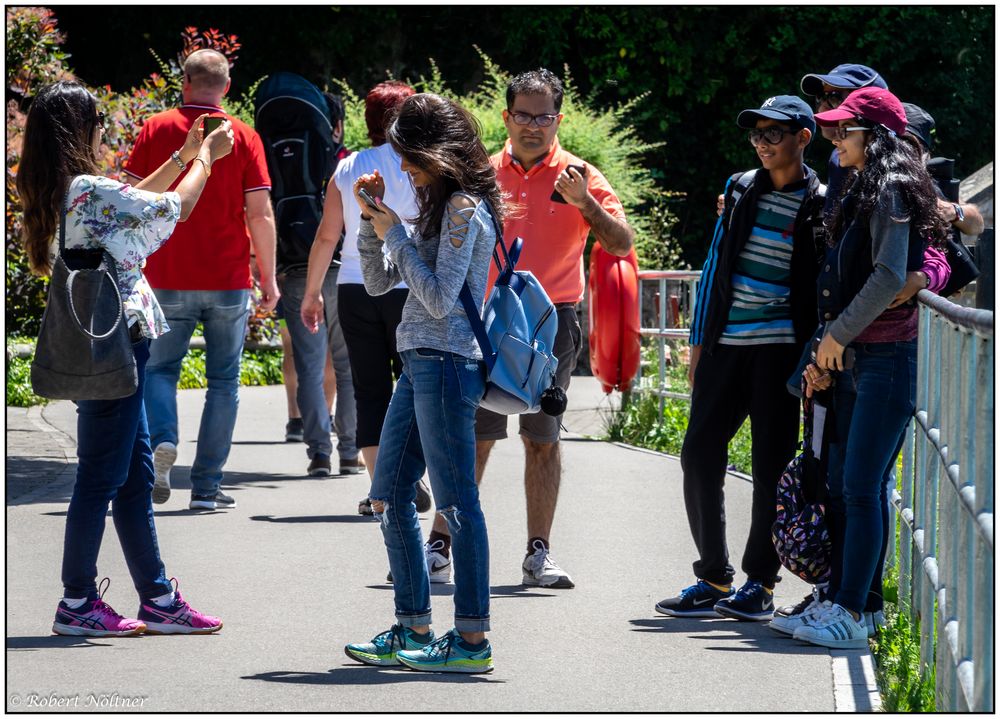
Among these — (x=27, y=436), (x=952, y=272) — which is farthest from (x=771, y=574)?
(x=27, y=436)

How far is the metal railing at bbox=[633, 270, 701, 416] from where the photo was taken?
10.7m

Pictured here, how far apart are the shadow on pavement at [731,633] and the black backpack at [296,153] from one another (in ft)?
13.7

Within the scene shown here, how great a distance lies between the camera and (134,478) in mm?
5203

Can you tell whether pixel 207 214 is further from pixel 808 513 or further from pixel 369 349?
pixel 808 513

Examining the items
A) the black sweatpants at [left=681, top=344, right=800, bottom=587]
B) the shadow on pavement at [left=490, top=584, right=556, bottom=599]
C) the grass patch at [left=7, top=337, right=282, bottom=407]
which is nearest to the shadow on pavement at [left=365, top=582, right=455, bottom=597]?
the shadow on pavement at [left=490, top=584, right=556, bottom=599]

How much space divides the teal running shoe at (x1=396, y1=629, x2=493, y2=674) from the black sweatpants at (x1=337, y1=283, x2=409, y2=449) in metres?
2.03

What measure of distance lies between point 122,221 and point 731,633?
2.53 m

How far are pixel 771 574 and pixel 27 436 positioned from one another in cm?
599

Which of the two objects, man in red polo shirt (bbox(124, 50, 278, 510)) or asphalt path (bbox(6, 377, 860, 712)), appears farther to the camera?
man in red polo shirt (bbox(124, 50, 278, 510))

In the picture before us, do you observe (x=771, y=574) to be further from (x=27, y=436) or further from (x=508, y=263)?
(x=27, y=436)

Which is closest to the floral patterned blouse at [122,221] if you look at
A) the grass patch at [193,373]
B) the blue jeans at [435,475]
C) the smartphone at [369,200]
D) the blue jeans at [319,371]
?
the smartphone at [369,200]

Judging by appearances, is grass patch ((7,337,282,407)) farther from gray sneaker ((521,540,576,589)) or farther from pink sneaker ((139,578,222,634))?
pink sneaker ((139,578,222,634))

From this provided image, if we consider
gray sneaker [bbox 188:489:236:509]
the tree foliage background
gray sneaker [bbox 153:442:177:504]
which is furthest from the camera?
the tree foliage background

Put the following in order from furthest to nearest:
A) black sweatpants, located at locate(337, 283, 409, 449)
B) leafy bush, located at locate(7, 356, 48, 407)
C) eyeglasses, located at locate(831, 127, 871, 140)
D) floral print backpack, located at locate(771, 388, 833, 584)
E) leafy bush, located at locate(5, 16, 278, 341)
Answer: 1. leafy bush, located at locate(7, 356, 48, 407)
2. leafy bush, located at locate(5, 16, 278, 341)
3. black sweatpants, located at locate(337, 283, 409, 449)
4. floral print backpack, located at locate(771, 388, 833, 584)
5. eyeglasses, located at locate(831, 127, 871, 140)
